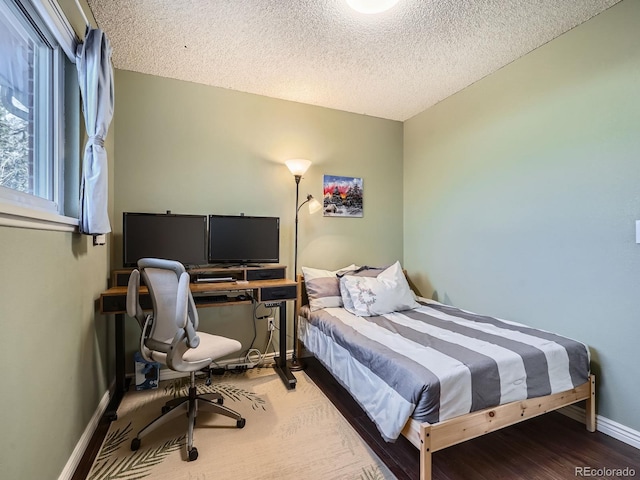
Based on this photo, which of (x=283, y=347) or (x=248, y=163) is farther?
(x=248, y=163)

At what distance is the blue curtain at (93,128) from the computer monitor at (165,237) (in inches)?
22.9

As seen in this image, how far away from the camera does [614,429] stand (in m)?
1.78

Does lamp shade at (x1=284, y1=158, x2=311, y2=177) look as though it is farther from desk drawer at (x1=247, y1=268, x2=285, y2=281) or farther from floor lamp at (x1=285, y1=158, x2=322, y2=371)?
desk drawer at (x1=247, y1=268, x2=285, y2=281)

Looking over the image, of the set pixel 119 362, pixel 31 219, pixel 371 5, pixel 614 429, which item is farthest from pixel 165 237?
pixel 614 429

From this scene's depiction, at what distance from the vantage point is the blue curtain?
162cm

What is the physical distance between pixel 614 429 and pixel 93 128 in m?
3.50

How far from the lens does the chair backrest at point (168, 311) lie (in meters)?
1.58

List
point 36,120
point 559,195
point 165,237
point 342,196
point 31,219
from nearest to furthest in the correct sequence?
point 31,219, point 36,120, point 559,195, point 165,237, point 342,196

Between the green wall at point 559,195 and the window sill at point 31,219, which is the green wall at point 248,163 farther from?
the window sill at point 31,219

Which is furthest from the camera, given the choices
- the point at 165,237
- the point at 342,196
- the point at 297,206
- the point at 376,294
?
the point at 342,196

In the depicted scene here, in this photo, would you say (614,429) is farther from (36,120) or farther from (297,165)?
(36,120)

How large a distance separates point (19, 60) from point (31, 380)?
134 cm

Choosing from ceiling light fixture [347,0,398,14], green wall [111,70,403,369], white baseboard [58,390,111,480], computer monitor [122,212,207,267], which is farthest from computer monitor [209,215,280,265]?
ceiling light fixture [347,0,398,14]

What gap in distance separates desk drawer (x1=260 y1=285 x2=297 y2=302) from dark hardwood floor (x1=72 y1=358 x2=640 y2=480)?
3.26 ft
